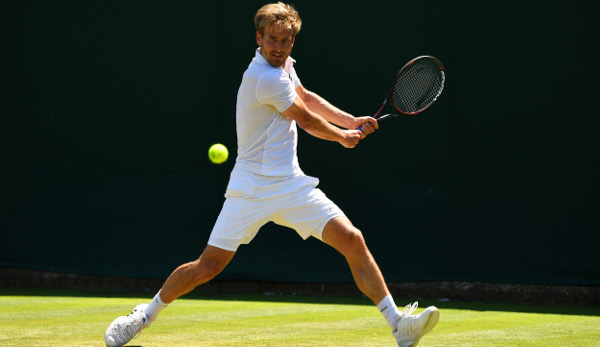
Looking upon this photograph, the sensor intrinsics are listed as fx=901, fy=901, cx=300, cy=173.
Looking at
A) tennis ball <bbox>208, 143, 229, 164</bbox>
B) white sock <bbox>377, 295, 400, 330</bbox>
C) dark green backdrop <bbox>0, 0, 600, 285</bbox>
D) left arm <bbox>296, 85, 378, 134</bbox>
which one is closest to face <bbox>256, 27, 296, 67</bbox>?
left arm <bbox>296, 85, 378, 134</bbox>

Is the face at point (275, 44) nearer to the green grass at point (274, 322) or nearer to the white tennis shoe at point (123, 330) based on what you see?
the white tennis shoe at point (123, 330)

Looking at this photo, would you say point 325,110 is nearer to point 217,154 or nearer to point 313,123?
point 313,123

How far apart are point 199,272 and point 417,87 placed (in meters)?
1.85

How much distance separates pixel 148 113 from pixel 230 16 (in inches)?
45.9

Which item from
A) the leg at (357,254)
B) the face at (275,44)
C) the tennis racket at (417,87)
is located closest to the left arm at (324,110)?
the face at (275,44)

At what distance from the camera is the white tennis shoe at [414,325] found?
167 inches

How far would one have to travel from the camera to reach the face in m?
4.36

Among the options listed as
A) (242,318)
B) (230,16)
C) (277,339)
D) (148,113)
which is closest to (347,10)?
(230,16)

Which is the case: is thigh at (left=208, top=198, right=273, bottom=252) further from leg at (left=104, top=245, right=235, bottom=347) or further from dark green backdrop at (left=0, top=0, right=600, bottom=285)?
dark green backdrop at (left=0, top=0, right=600, bottom=285)

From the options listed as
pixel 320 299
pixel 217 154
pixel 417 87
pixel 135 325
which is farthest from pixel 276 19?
pixel 320 299

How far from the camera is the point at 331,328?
18.9 ft

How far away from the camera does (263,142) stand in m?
4.49

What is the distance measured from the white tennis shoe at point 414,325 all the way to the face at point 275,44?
4.52ft

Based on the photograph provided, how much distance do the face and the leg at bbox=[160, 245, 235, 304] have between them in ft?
3.20
